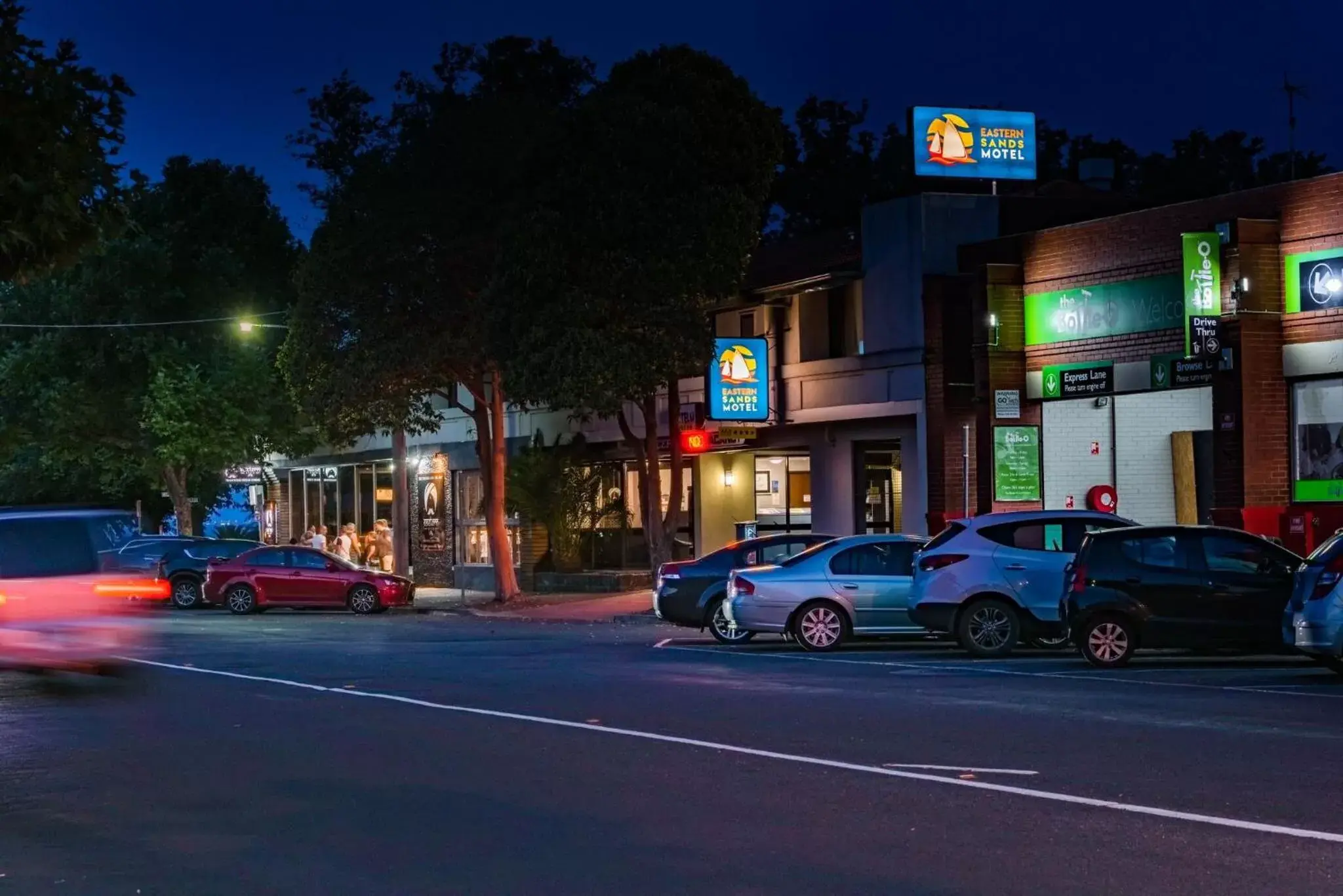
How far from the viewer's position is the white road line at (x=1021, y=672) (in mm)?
17062

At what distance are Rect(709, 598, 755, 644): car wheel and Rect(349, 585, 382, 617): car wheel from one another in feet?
43.4

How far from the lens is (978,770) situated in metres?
11.9

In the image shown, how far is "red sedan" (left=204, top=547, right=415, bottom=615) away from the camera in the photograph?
121 ft

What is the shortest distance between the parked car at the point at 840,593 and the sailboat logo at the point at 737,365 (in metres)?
12.5

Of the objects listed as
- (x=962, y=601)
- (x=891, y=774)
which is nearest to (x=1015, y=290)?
(x=962, y=601)

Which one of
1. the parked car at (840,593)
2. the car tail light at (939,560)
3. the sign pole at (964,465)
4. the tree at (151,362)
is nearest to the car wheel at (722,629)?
the parked car at (840,593)

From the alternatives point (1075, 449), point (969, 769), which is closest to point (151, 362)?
point (1075, 449)

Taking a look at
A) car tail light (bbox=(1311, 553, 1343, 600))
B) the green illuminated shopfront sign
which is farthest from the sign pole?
car tail light (bbox=(1311, 553, 1343, 600))

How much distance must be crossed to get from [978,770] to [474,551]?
120 feet

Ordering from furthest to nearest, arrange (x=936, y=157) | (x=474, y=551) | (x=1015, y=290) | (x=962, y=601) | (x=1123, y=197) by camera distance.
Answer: (x=474, y=551), (x=1123, y=197), (x=936, y=157), (x=1015, y=290), (x=962, y=601)

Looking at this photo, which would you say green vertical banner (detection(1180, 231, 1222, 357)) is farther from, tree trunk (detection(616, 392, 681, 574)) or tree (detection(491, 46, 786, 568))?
tree trunk (detection(616, 392, 681, 574))

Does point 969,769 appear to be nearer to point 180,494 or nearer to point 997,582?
point 997,582

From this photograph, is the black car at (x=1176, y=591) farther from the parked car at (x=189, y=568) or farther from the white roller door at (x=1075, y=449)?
the parked car at (x=189, y=568)

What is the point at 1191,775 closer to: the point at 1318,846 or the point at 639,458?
the point at 1318,846
